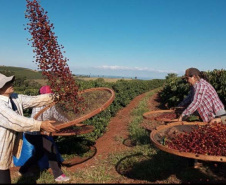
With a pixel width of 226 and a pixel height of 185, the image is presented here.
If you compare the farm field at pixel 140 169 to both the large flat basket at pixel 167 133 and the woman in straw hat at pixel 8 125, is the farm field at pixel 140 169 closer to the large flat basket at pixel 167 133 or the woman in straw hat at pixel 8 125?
the large flat basket at pixel 167 133

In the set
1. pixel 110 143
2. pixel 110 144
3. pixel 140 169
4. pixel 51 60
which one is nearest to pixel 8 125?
pixel 51 60

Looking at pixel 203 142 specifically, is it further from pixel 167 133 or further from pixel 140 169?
pixel 140 169

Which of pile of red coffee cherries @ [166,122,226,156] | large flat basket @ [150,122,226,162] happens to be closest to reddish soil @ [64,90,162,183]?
large flat basket @ [150,122,226,162]

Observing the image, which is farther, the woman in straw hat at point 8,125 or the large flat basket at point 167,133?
the woman in straw hat at point 8,125

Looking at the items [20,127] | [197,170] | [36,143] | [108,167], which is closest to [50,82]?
[20,127]

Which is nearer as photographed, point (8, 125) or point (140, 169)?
point (8, 125)

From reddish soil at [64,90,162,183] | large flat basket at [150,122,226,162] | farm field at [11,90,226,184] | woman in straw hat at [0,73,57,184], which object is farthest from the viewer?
reddish soil at [64,90,162,183]

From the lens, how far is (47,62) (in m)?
4.06

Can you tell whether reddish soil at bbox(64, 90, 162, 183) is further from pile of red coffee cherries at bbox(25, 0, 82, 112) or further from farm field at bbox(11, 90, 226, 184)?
pile of red coffee cherries at bbox(25, 0, 82, 112)

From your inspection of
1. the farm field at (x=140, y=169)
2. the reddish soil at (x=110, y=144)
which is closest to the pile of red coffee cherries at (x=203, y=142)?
the farm field at (x=140, y=169)

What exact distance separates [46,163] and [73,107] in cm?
247

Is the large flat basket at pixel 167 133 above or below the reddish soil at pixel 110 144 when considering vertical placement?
above

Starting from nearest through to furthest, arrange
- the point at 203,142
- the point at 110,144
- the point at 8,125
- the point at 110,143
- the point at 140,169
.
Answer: the point at 8,125 → the point at 203,142 → the point at 140,169 → the point at 110,144 → the point at 110,143

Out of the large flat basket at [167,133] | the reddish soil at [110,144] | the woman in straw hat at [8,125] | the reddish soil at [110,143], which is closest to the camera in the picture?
the large flat basket at [167,133]
